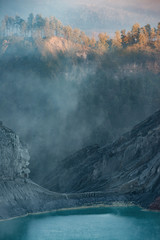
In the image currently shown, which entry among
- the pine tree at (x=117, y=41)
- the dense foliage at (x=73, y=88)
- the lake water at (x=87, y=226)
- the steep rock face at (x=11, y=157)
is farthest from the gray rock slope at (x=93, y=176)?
the pine tree at (x=117, y=41)

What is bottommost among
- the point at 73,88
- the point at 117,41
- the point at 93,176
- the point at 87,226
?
the point at 87,226

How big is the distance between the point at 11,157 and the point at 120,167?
21.3m

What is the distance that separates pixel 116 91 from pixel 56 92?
56.1ft

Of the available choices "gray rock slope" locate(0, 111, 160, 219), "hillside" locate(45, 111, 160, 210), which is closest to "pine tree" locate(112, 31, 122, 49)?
"hillside" locate(45, 111, 160, 210)

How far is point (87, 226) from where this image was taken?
2167 inches

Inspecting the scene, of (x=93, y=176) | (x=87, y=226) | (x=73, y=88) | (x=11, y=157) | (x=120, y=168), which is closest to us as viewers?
(x=87, y=226)

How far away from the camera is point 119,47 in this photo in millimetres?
147500

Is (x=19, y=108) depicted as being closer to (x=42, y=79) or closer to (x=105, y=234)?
(x=42, y=79)

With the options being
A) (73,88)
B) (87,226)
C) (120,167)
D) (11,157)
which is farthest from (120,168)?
(73,88)

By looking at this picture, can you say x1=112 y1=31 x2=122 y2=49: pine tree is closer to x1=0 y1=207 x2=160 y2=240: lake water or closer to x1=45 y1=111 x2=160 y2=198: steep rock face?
x1=45 y1=111 x2=160 y2=198: steep rock face

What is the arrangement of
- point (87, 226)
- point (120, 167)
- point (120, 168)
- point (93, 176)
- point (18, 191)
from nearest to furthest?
point (87, 226)
point (18, 191)
point (120, 168)
point (120, 167)
point (93, 176)

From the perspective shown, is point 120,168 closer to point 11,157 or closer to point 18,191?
point 18,191

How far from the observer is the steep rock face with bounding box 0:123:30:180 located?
58094 millimetres

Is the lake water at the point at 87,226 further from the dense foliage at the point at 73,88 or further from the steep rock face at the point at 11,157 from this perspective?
the dense foliage at the point at 73,88
